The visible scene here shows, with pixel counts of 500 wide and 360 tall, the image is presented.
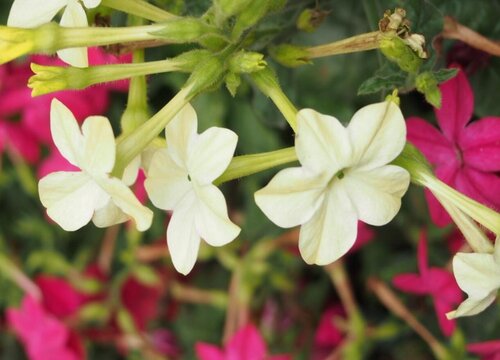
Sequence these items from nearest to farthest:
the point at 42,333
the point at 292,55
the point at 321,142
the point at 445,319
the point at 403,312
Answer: the point at 321,142, the point at 292,55, the point at 445,319, the point at 403,312, the point at 42,333

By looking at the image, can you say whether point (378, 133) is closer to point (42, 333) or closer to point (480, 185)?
point (480, 185)

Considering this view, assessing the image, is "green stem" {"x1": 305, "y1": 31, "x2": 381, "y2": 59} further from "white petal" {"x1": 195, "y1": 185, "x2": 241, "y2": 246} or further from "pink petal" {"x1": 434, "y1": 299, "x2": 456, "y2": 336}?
"pink petal" {"x1": 434, "y1": 299, "x2": 456, "y2": 336}

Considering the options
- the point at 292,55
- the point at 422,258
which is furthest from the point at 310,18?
the point at 422,258

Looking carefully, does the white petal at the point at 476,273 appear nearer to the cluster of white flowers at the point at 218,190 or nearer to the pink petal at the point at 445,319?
the cluster of white flowers at the point at 218,190

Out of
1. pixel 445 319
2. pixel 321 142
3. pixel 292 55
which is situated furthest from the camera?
pixel 445 319

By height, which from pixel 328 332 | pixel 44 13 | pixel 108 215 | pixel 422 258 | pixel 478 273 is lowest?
pixel 328 332

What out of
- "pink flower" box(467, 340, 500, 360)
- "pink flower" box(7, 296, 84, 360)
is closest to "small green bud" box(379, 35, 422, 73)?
"pink flower" box(467, 340, 500, 360)
